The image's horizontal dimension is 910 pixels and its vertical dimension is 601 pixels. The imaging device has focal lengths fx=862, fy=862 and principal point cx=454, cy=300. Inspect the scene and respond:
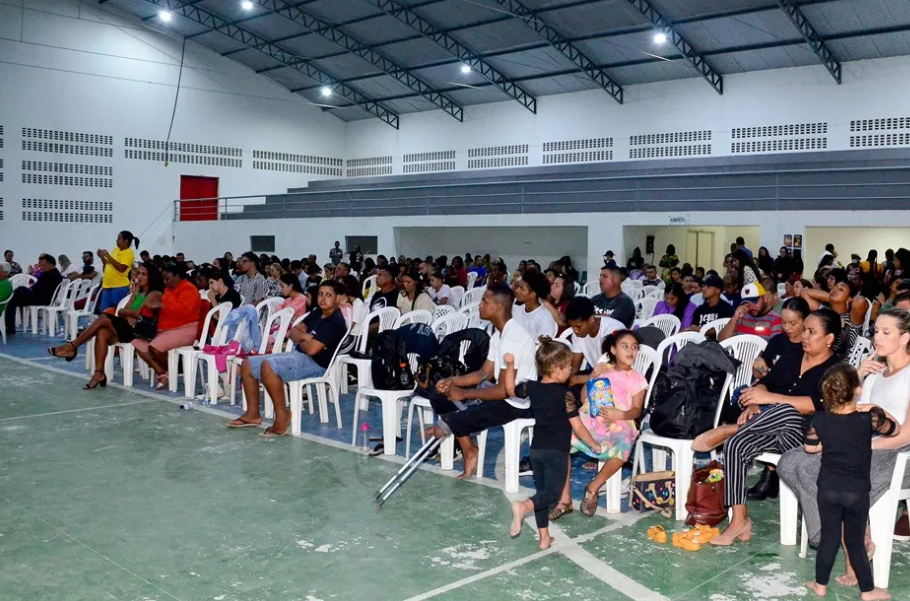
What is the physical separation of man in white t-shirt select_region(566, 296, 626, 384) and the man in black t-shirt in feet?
2.58

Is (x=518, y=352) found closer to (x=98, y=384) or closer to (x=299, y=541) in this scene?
(x=299, y=541)

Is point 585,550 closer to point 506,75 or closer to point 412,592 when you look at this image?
point 412,592

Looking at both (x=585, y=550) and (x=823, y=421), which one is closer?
(x=823, y=421)

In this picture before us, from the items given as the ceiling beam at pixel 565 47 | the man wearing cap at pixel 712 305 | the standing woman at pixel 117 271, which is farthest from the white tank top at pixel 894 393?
the ceiling beam at pixel 565 47

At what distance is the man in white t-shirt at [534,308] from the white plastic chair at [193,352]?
277 cm

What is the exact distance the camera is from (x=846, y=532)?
11.1ft

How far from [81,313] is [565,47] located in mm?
12881

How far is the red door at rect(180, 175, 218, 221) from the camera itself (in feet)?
81.4

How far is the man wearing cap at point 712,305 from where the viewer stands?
690 centimetres

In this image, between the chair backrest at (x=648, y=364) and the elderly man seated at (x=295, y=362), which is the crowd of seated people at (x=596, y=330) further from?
the chair backrest at (x=648, y=364)

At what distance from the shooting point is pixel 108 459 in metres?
5.44

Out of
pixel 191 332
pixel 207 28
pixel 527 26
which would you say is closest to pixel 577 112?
pixel 527 26

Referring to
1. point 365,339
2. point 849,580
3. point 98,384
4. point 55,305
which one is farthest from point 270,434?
point 55,305

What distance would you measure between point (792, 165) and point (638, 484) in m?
14.4
